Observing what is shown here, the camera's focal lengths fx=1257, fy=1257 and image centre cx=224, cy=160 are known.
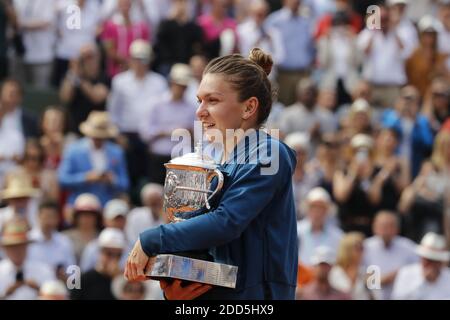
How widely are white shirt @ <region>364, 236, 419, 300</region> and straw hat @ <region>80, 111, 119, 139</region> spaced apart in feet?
8.45

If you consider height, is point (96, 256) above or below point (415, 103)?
below

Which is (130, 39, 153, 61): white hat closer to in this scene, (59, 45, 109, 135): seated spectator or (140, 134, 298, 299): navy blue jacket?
(59, 45, 109, 135): seated spectator

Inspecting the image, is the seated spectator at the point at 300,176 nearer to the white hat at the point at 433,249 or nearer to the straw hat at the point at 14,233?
the white hat at the point at 433,249

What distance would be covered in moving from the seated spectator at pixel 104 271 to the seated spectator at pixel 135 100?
1951 mm

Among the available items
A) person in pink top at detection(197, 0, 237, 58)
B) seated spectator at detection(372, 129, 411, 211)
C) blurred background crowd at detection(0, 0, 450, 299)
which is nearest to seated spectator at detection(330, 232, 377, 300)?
blurred background crowd at detection(0, 0, 450, 299)

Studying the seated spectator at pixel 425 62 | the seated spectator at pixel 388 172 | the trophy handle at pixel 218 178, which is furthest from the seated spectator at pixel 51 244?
the trophy handle at pixel 218 178

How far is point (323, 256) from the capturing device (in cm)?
996

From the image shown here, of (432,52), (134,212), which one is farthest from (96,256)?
(432,52)

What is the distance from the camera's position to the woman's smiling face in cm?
463

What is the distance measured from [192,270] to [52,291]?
472 centimetres

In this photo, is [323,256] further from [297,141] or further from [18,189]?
[18,189]

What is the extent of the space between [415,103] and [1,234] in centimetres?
466

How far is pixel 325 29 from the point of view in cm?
1354
